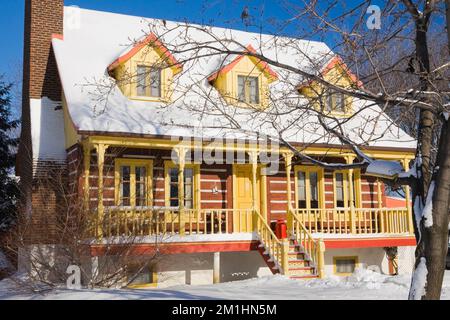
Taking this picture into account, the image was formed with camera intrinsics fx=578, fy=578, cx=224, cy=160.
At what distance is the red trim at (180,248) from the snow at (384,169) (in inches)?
318

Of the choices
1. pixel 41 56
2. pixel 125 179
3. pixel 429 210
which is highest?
pixel 41 56

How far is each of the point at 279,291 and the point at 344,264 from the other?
8.11 metres

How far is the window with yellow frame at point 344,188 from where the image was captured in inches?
835

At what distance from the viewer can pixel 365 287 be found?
1289 cm

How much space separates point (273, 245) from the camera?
1691 cm

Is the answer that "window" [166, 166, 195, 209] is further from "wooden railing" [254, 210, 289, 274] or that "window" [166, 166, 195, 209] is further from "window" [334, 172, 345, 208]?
"window" [334, 172, 345, 208]

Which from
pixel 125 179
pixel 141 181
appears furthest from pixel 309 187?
pixel 125 179

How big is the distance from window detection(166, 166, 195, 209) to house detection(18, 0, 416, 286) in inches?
1.4

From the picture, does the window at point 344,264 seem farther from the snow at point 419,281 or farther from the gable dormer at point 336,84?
the snow at point 419,281

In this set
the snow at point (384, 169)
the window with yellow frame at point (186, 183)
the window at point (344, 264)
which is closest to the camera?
the snow at point (384, 169)

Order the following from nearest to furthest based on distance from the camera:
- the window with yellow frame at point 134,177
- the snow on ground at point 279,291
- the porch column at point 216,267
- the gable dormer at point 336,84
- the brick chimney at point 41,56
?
the gable dormer at point 336,84 → the snow on ground at point 279,291 → the porch column at point 216,267 → the window with yellow frame at point 134,177 → the brick chimney at point 41,56

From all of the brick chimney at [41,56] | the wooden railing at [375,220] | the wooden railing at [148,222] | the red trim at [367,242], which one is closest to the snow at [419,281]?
the wooden railing at [148,222]

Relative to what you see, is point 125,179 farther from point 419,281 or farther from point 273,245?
point 419,281
